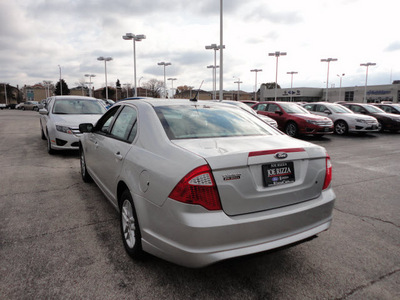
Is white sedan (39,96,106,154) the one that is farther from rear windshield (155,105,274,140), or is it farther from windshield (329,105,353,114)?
windshield (329,105,353,114)

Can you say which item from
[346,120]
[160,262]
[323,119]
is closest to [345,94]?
[346,120]

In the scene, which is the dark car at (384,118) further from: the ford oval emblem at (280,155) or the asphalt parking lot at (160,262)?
the ford oval emblem at (280,155)

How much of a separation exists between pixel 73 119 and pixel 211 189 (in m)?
6.92

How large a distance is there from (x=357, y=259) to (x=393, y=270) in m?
0.30

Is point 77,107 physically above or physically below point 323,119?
above

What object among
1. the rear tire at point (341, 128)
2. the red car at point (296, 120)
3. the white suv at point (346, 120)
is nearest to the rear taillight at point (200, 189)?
the red car at point (296, 120)

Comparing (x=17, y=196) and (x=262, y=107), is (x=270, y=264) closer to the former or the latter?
(x=17, y=196)

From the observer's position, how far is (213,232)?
2080 millimetres

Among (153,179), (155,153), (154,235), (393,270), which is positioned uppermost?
(155,153)

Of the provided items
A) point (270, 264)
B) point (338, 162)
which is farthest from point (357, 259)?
point (338, 162)

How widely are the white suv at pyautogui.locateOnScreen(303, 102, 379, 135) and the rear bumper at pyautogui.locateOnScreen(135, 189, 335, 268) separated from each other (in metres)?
13.7

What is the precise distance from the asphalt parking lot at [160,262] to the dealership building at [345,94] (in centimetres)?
6710

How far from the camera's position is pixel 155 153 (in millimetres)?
2520

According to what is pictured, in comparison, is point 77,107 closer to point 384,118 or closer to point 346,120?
point 346,120
